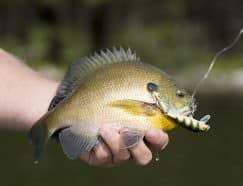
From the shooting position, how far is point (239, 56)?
29.5 metres

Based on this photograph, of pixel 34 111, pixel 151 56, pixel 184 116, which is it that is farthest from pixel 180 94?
pixel 151 56

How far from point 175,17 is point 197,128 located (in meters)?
28.7

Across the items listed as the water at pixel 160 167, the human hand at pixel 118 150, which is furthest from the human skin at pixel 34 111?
the water at pixel 160 167

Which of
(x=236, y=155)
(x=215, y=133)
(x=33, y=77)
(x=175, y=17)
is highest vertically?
(x=175, y=17)

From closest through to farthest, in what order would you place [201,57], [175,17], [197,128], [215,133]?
[197,128], [215,133], [201,57], [175,17]

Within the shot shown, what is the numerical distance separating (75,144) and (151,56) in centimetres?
2348

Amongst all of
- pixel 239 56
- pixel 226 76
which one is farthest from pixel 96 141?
pixel 239 56

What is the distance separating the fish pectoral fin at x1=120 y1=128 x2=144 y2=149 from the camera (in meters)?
2.56

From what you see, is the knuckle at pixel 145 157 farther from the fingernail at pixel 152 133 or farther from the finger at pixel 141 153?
the fingernail at pixel 152 133

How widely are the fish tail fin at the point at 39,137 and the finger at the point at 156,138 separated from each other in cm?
30

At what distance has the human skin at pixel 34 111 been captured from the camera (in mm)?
2650

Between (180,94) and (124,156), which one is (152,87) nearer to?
(180,94)

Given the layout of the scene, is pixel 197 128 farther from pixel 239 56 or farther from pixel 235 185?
pixel 239 56

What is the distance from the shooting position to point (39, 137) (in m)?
2.61
